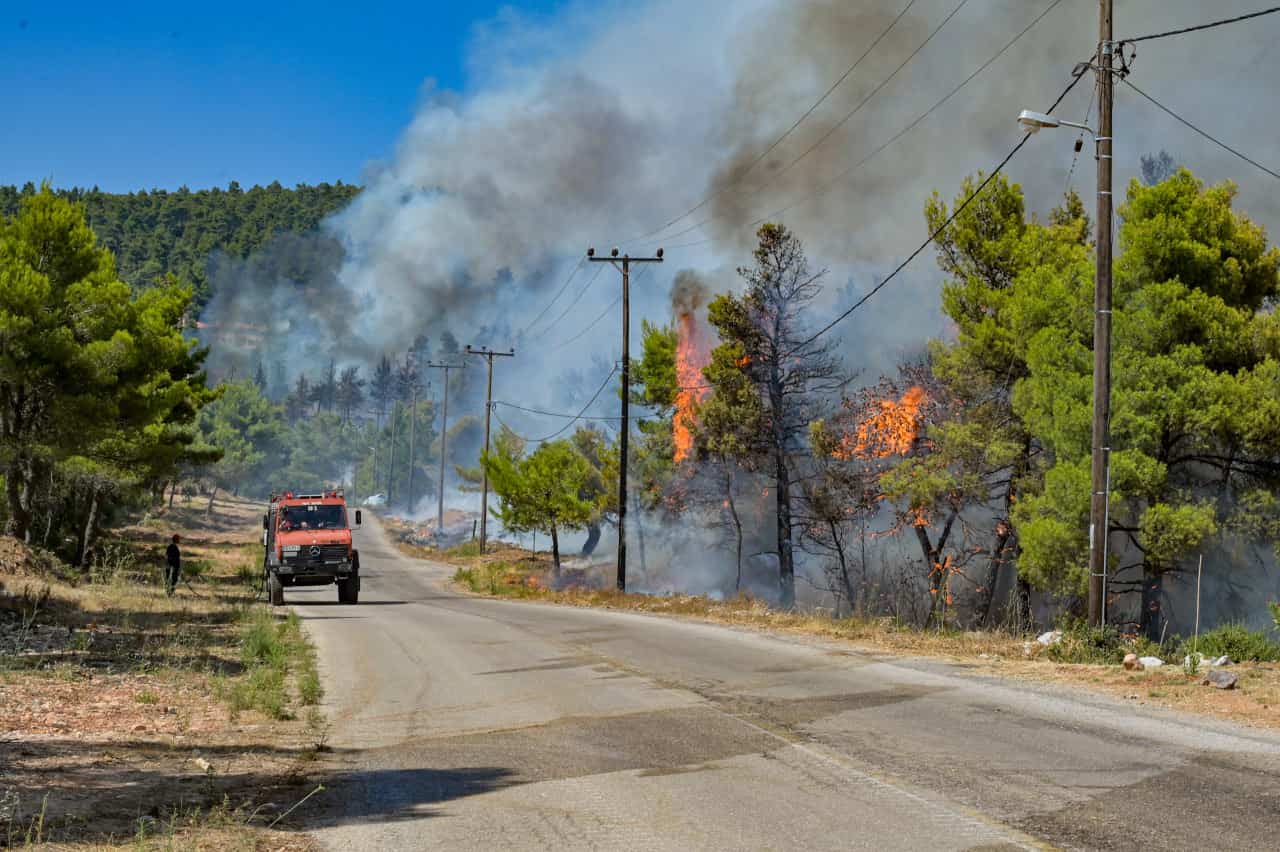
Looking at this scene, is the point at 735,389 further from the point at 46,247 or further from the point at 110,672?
the point at 110,672

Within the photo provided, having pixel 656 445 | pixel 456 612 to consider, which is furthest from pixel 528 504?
pixel 456 612

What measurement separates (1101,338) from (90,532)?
35.9 meters

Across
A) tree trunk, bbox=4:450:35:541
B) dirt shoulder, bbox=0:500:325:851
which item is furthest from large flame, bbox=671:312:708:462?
dirt shoulder, bbox=0:500:325:851

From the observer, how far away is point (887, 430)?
38.4 metres

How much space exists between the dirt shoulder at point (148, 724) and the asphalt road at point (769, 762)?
515mm

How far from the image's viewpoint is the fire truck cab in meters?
29.8

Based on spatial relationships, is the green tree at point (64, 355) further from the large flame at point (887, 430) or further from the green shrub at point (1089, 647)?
the green shrub at point (1089, 647)

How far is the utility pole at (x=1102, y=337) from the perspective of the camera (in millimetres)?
16422

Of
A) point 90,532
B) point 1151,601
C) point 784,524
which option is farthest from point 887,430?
point 90,532

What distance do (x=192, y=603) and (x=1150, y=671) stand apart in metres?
21.5

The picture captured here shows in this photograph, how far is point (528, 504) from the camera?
191 feet

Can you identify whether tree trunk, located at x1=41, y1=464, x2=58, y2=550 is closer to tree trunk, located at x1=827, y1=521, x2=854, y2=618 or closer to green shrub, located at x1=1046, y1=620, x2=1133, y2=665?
tree trunk, located at x1=827, y1=521, x2=854, y2=618

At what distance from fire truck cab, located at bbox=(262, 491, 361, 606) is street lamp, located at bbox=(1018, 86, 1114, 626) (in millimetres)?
18412

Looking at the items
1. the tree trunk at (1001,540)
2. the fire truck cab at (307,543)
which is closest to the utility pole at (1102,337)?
the tree trunk at (1001,540)
